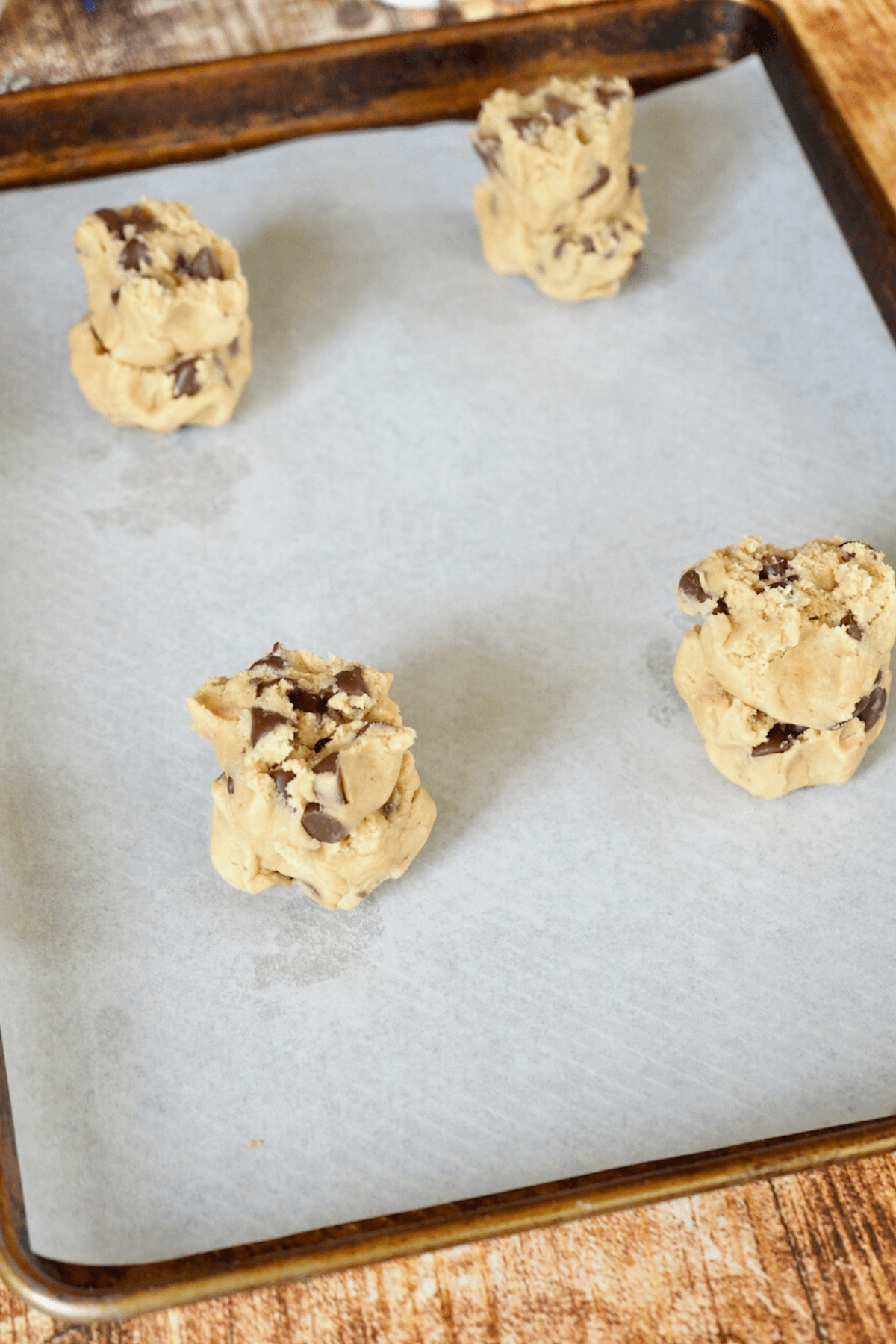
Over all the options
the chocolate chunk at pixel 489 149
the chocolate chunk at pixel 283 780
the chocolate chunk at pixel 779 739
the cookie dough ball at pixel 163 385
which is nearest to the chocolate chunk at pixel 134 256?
the cookie dough ball at pixel 163 385

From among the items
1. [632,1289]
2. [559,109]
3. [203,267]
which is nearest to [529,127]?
[559,109]

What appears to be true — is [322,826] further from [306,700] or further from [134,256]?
[134,256]

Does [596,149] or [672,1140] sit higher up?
[596,149]

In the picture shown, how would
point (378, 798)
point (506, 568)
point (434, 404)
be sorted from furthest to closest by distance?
point (434, 404) < point (506, 568) < point (378, 798)

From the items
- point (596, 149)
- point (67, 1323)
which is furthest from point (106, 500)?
point (67, 1323)

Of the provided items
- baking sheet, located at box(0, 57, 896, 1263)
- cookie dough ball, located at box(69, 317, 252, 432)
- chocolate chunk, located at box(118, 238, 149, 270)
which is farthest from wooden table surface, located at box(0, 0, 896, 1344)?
chocolate chunk, located at box(118, 238, 149, 270)

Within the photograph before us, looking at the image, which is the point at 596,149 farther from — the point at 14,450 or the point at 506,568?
the point at 14,450
